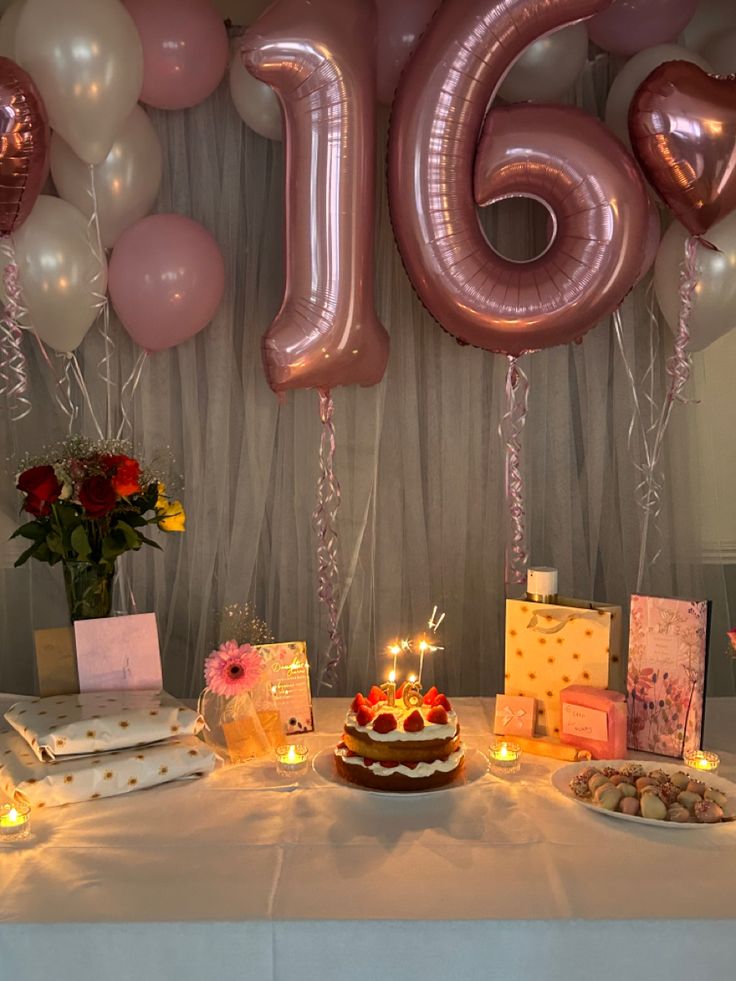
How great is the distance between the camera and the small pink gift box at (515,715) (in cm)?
155

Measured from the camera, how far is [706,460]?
201cm

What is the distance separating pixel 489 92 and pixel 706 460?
34.1 inches

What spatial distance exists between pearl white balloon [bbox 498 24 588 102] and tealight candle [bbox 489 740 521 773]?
3.71 feet

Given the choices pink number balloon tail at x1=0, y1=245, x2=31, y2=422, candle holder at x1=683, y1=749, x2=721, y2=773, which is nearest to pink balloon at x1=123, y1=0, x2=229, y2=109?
pink number balloon tail at x1=0, y1=245, x2=31, y2=422

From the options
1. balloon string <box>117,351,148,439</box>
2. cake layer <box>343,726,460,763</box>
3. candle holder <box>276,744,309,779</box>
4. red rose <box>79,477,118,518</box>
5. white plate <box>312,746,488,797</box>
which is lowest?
white plate <box>312,746,488,797</box>

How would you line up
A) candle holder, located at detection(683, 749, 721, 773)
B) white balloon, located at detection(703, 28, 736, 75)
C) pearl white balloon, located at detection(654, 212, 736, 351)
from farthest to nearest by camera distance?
white balloon, located at detection(703, 28, 736, 75), pearl white balloon, located at detection(654, 212, 736, 351), candle holder, located at detection(683, 749, 721, 773)

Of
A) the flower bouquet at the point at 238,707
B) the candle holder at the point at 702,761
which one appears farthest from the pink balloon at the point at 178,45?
the candle holder at the point at 702,761

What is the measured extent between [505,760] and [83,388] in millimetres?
1058

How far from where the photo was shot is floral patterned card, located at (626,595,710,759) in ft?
4.87

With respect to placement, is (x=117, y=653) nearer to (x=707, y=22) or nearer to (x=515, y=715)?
(x=515, y=715)

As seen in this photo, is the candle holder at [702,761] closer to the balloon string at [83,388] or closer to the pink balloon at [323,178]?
the pink balloon at [323,178]

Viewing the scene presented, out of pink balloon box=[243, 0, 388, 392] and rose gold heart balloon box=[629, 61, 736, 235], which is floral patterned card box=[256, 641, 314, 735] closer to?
pink balloon box=[243, 0, 388, 392]

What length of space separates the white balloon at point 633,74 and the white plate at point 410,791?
3.56ft

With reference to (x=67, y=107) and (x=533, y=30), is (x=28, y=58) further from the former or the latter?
(x=533, y=30)
